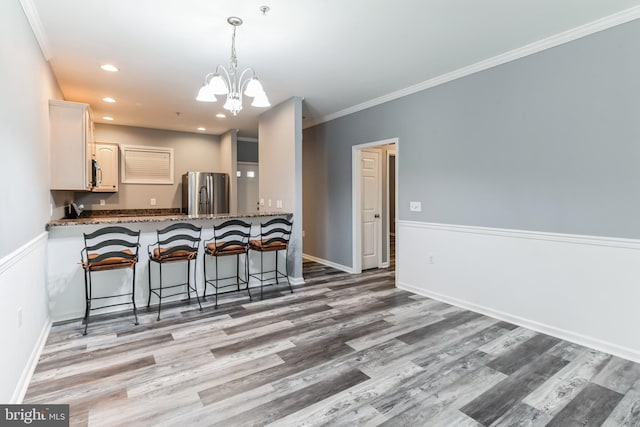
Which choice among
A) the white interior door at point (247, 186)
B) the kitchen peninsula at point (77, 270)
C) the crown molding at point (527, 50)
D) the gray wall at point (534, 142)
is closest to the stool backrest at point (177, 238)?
the kitchen peninsula at point (77, 270)

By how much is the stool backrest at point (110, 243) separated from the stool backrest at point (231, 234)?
873 mm

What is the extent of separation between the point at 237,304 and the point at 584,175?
12.3ft

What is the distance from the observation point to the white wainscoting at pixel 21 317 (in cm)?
190

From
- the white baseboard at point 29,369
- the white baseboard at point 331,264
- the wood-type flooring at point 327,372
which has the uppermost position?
the white baseboard at point 331,264

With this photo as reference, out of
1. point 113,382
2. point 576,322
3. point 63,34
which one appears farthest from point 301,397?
point 63,34

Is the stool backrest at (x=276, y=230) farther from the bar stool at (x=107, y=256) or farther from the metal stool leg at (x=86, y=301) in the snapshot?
the metal stool leg at (x=86, y=301)

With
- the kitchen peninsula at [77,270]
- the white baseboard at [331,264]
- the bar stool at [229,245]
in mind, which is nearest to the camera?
the kitchen peninsula at [77,270]

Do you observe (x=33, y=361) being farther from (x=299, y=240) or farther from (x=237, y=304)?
(x=299, y=240)

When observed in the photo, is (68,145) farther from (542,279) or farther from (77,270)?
(542,279)

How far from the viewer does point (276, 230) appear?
14.2ft

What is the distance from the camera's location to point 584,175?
283cm

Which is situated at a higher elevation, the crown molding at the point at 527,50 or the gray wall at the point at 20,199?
the crown molding at the point at 527,50

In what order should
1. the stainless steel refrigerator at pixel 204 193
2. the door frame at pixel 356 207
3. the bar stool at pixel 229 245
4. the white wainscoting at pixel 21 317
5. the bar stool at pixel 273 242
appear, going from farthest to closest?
the stainless steel refrigerator at pixel 204 193 < the door frame at pixel 356 207 < the bar stool at pixel 273 242 < the bar stool at pixel 229 245 < the white wainscoting at pixel 21 317

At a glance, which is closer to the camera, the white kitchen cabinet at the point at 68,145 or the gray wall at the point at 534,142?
the gray wall at the point at 534,142
